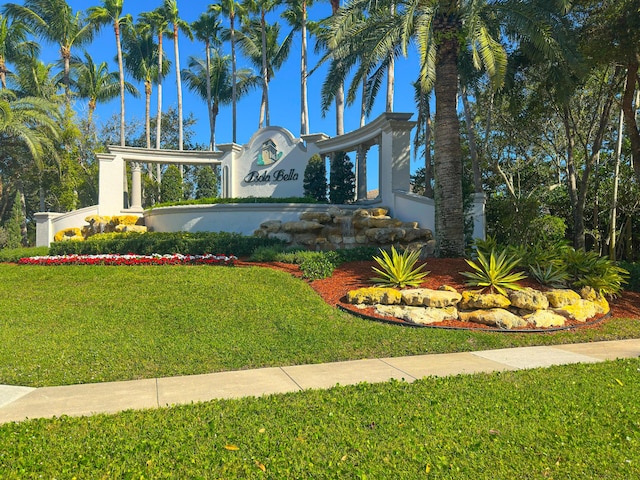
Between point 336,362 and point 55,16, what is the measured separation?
36.4 meters

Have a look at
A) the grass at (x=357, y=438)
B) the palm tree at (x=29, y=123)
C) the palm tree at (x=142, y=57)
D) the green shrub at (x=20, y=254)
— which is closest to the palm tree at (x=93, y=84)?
the palm tree at (x=142, y=57)

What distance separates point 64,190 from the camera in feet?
97.5

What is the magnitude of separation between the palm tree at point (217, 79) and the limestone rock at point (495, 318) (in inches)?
1452

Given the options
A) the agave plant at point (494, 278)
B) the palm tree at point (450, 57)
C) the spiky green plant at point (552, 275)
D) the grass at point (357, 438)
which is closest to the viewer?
the grass at point (357, 438)

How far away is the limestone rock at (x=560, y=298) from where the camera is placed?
887 centimetres

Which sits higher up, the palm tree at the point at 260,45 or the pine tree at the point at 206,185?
the palm tree at the point at 260,45

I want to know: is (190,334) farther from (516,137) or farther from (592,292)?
(516,137)

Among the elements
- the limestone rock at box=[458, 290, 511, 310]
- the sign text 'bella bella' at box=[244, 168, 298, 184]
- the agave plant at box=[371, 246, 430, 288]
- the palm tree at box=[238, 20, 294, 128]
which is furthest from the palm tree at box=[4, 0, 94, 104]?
the limestone rock at box=[458, 290, 511, 310]

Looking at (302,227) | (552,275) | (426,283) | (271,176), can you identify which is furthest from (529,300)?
(271,176)

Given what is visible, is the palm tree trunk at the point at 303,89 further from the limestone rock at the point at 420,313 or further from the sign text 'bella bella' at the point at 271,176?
the limestone rock at the point at 420,313

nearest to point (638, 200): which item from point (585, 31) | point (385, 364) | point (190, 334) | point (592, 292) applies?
point (585, 31)

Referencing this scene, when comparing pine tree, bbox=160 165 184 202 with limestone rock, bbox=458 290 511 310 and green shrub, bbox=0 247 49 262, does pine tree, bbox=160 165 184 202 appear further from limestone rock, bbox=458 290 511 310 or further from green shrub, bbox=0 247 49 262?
limestone rock, bbox=458 290 511 310

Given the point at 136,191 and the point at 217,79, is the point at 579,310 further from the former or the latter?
the point at 217,79

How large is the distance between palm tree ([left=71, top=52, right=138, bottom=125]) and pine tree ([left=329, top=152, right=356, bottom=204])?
24.4 m
